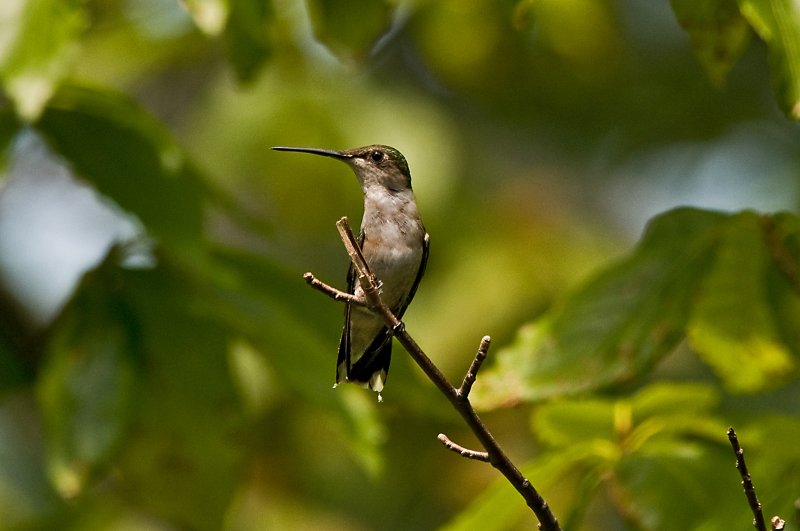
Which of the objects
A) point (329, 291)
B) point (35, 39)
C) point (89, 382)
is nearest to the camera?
point (329, 291)

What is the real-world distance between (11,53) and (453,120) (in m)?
5.36

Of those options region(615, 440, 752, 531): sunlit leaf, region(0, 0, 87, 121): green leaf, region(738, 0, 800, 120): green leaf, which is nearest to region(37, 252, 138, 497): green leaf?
region(0, 0, 87, 121): green leaf

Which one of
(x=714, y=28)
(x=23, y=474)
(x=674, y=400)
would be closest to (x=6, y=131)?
(x=714, y=28)

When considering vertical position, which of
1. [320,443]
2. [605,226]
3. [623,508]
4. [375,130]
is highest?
[623,508]

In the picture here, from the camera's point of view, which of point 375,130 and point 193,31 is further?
point 193,31

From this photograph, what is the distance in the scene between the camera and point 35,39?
3283mm

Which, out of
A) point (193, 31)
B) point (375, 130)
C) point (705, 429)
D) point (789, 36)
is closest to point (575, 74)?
point (375, 130)

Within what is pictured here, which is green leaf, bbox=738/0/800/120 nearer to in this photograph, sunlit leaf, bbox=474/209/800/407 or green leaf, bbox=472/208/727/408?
sunlit leaf, bbox=474/209/800/407

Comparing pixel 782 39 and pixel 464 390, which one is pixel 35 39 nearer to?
pixel 464 390

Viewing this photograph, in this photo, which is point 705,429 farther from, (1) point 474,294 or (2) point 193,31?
(2) point 193,31

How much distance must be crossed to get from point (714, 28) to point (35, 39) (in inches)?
72.0

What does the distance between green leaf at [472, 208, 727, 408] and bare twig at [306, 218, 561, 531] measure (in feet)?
3.52

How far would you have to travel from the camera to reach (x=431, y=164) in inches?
239

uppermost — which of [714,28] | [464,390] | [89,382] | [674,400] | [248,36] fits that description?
[714,28]
